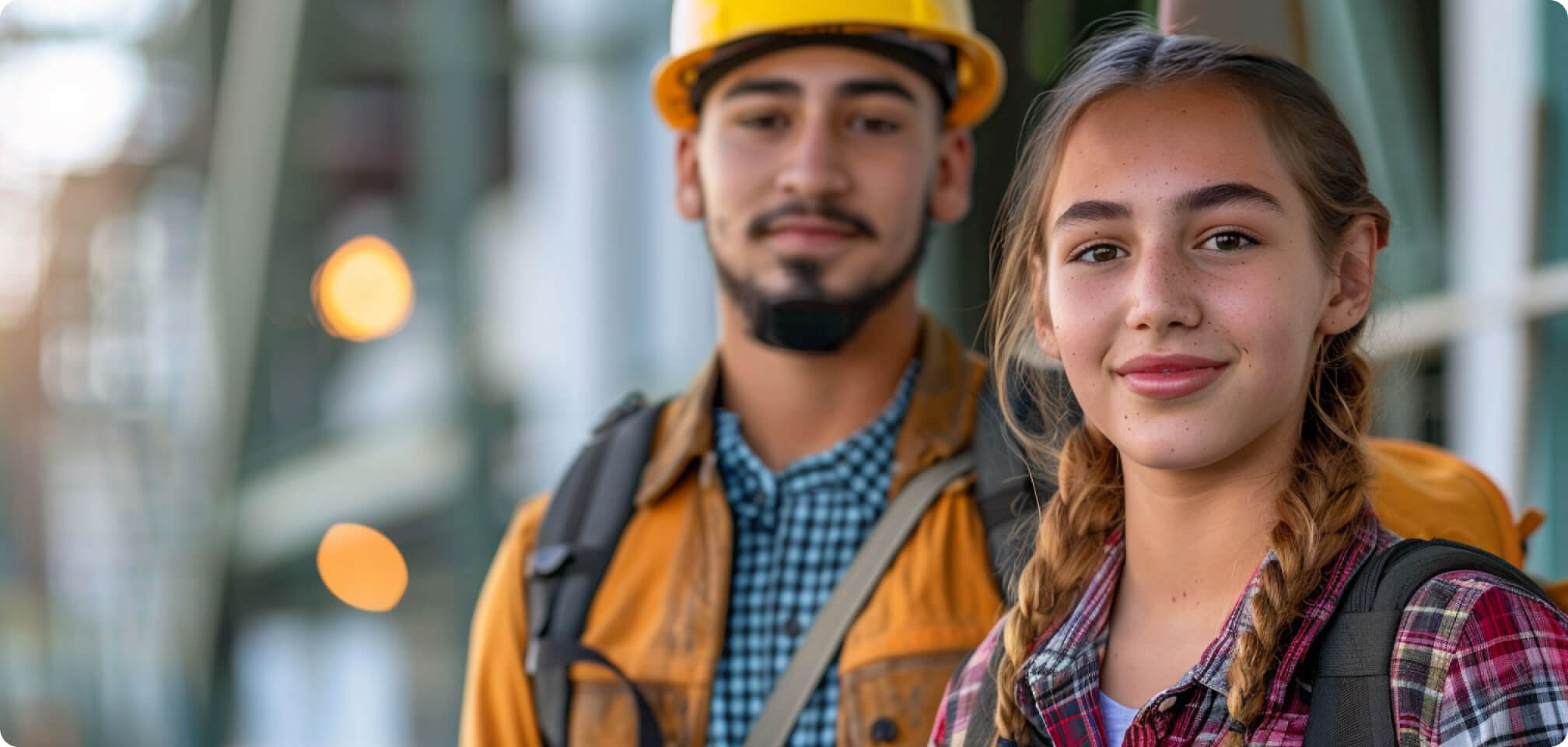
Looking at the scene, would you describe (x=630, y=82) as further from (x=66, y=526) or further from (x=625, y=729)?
(x=625, y=729)

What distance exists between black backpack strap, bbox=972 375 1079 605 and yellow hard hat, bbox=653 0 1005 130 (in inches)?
24.1

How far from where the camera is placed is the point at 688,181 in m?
2.93

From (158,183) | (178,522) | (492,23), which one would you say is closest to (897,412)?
(492,23)

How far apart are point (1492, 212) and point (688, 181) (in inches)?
90.4

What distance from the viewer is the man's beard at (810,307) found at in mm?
2660

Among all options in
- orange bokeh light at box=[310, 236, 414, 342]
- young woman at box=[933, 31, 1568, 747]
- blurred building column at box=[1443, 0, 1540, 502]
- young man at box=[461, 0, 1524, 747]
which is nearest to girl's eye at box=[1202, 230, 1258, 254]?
young woman at box=[933, 31, 1568, 747]

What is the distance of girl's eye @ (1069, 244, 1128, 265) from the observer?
5.18 feet

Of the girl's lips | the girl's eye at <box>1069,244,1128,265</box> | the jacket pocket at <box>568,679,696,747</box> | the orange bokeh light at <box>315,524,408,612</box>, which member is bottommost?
the orange bokeh light at <box>315,524,408,612</box>

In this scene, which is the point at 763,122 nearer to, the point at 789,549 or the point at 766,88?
the point at 766,88

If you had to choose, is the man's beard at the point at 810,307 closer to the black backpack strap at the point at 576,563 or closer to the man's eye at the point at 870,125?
the man's eye at the point at 870,125

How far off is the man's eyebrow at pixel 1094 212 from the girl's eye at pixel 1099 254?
1.2 inches

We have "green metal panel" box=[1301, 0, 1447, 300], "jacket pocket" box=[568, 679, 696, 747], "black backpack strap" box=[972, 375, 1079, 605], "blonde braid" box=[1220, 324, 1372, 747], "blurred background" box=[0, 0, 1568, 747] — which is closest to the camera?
"blonde braid" box=[1220, 324, 1372, 747]

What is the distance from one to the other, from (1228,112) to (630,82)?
6957 mm

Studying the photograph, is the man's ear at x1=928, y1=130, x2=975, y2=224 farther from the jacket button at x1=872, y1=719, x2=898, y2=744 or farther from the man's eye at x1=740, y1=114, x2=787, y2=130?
the jacket button at x1=872, y1=719, x2=898, y2=744
